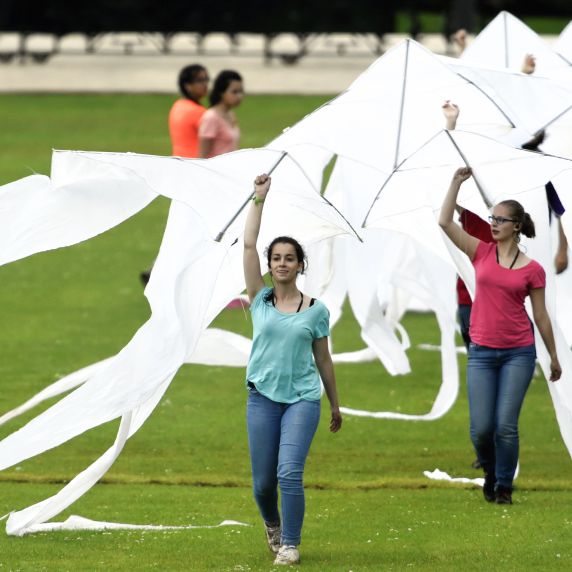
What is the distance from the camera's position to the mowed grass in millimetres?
8749

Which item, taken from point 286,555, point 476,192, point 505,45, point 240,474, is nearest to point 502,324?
point 476,192

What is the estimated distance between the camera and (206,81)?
1636 cm

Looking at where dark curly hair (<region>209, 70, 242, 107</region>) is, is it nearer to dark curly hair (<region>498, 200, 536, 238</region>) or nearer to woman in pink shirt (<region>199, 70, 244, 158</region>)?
woman in pink shirt (<region>199, 70, 244, 158</region>)

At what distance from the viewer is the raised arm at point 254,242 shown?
27.8 ft

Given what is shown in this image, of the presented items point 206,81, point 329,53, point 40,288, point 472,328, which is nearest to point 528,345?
point 472,328

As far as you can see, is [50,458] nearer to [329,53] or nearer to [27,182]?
[27,182]

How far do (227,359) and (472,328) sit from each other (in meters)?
1.95

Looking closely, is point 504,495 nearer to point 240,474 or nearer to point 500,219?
point 500,219

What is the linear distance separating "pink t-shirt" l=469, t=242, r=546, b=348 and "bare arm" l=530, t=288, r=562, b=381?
6 centimetres

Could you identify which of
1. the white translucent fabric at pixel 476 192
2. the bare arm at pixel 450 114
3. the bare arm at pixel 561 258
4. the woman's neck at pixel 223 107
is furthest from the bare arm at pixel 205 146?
the bare arm at pixel 450 114

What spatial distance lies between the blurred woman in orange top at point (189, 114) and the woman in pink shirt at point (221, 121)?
33 cm

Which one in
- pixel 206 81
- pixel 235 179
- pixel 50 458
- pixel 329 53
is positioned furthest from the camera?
pixel 329 53

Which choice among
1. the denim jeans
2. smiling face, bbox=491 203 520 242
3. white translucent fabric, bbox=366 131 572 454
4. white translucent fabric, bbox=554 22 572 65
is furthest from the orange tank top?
smiling face, bbox=491 203 520 242

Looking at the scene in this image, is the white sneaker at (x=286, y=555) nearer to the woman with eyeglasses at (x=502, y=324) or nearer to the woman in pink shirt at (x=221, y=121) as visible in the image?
the woman with eyeglasses at (x=502, y=324)
